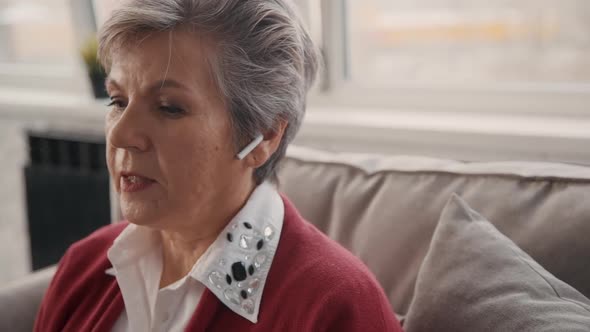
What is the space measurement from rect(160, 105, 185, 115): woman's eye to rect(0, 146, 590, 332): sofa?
48 centimetres

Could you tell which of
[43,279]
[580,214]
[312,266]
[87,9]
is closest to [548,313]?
[580,214]

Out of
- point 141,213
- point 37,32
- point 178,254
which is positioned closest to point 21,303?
point 178,254

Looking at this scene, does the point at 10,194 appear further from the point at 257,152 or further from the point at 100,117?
the point at 257,152

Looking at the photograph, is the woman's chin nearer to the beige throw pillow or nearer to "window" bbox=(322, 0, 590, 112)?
the beige throw pillow

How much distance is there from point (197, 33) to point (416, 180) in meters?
0.55

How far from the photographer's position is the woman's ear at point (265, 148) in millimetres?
1323

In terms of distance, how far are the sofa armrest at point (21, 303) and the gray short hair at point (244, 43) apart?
2.08ft

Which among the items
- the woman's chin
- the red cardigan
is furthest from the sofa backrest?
the woman's chin

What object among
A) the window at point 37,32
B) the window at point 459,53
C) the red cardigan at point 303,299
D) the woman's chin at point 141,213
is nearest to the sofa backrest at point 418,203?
the red cardigan at point 303,299

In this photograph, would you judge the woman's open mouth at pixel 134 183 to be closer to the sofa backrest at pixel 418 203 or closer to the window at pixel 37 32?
the sofa backrest at pixel 418 203

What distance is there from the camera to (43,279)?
5.67 ft

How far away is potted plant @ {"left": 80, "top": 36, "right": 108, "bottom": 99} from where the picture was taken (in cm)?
275

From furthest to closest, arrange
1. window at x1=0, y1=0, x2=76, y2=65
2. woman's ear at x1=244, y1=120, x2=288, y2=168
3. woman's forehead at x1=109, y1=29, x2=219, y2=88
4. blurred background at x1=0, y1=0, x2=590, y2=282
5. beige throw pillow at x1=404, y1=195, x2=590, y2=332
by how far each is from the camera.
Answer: window at x1=0, y1=0, x2=76, y2=65, blurred background at x1=0, y1=0, x2=590, y2=282, woman's ear at x1=244, y1=120, x2=288, y2=168, woman's forehead at x1=109, y1=29, x2=219, y2=88, beige throw pillow at x1=404, y1=195, x2=590, y2=332

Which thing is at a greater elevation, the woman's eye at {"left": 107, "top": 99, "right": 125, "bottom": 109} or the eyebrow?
the eyebrow
